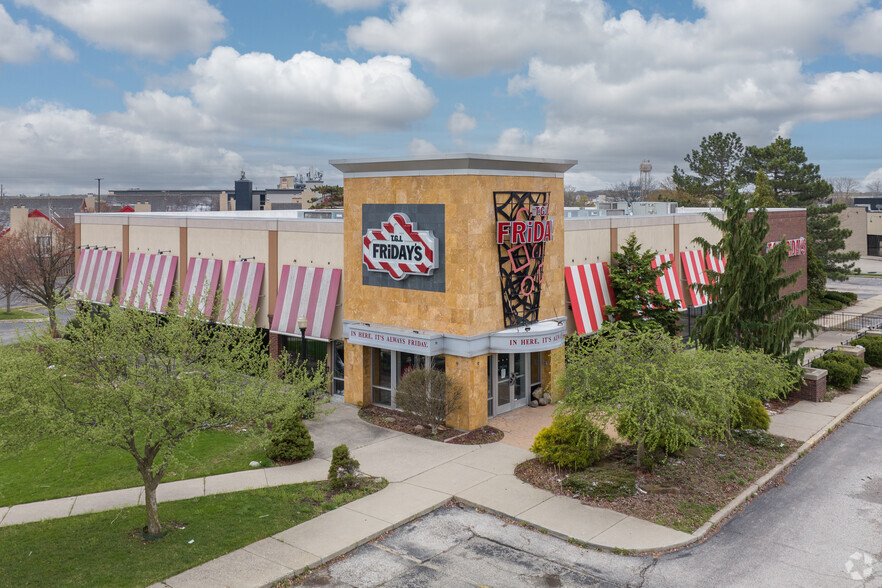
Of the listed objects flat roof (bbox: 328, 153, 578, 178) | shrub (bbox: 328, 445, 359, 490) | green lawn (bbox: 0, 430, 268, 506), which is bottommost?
green lawn (bbox: 0, 430, 268, 506)

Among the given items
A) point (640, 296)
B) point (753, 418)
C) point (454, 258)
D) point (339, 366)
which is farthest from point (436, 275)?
point (753, 418)

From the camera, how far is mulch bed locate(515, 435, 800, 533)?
1856 cm

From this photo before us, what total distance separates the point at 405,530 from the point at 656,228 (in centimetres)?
2263

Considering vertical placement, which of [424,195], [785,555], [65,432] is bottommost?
[785,555]

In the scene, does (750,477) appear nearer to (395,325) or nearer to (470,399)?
(470,399)

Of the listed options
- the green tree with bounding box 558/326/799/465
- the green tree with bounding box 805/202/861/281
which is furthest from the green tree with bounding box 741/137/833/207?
the green tree with bounding box 558/326/799/465

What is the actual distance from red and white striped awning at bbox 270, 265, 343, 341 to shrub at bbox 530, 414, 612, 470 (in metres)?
11.4

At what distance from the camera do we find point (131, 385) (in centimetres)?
1442

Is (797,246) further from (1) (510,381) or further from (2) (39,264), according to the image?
(2) (39,264)

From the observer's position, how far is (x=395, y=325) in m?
27.1

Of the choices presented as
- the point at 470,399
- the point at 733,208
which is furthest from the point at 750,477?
the point at 733,208

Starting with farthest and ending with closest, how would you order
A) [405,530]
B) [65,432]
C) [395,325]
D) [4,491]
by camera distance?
[395,325]
[4,491]
[405,530]
[65,432]

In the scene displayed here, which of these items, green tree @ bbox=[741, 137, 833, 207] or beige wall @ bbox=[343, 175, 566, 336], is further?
green tree @ bbox=[741, 137, 833, 207]

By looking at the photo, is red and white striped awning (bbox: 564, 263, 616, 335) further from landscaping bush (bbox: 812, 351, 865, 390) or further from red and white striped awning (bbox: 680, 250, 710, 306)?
landscaping bush (bbox: 812, 351, 865, 390)
